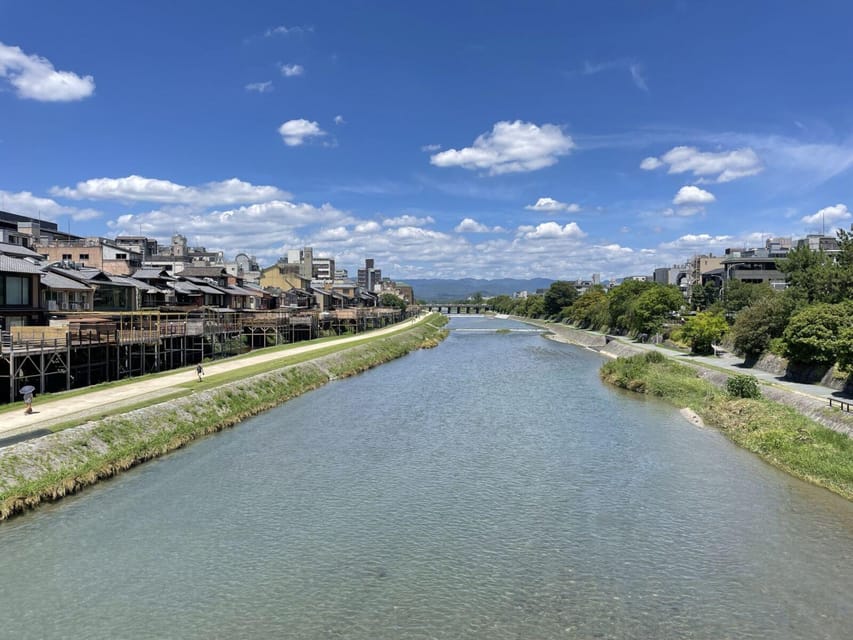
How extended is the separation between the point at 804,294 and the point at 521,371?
76.5 feet

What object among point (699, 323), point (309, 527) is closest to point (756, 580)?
point (309, 527)

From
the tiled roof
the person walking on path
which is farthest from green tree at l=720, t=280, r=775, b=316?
the person walking on path

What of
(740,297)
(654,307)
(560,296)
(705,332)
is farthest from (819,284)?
(560,296)

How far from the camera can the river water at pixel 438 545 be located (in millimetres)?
12586

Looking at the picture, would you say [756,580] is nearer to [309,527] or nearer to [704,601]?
[704,601]

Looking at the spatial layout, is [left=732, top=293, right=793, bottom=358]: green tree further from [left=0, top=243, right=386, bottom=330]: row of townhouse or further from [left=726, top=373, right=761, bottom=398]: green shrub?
[left=0, top=243, right=386, bottom=330]: row of townhouse

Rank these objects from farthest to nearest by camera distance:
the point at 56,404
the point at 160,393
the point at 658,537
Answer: the point at 160,393 → the point at 56,404 → the point at 658,537

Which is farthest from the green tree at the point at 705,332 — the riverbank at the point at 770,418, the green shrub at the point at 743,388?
the green shrub at the point at 743,388

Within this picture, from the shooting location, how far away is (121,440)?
23.2 m

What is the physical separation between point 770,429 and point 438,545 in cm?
1797

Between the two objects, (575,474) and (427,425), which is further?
(427,425)

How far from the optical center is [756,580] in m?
14.3

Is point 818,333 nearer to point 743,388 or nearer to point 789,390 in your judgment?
point 789,390

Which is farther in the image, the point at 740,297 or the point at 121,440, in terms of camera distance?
the point at 740,297
